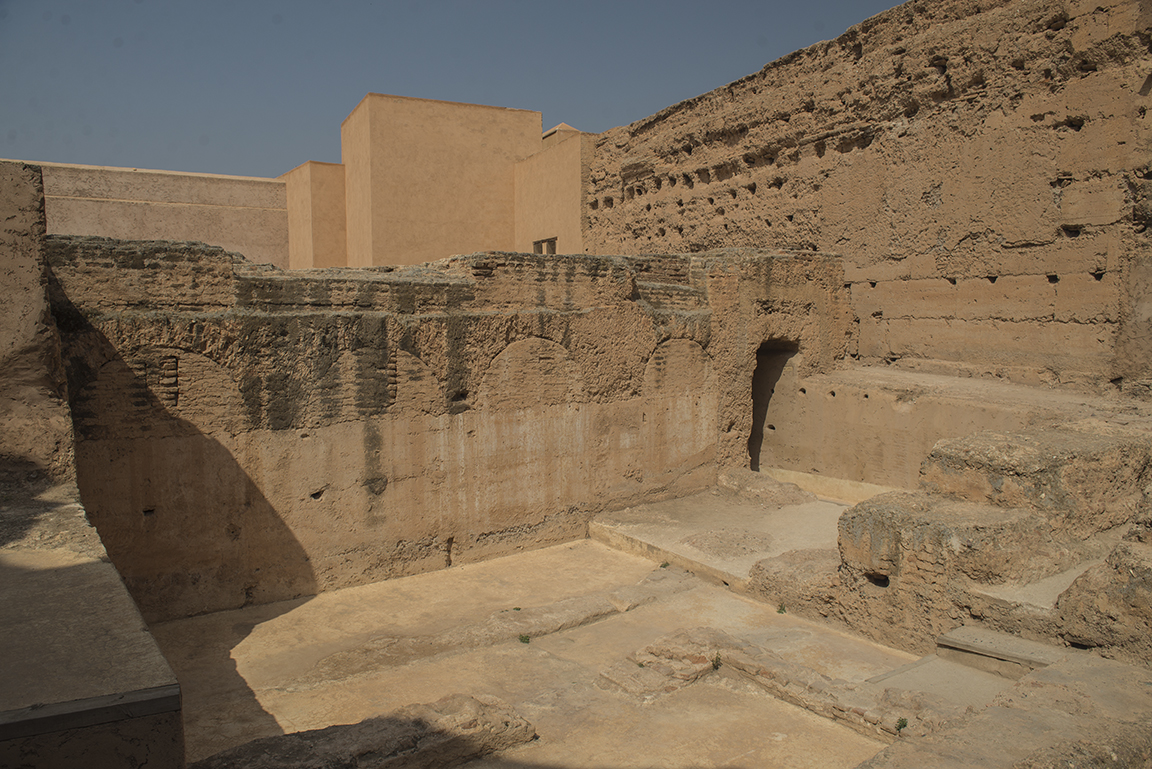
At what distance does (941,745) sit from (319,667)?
3.67m

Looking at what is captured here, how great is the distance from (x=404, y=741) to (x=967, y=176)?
798 centimetres

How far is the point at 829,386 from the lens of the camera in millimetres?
8812

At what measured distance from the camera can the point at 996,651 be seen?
13.6ft

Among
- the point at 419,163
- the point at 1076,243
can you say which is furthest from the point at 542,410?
the point at 419,163

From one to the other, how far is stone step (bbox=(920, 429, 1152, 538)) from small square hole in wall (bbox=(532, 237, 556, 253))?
1036 centimetres

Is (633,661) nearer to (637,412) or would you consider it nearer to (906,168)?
(637,412)

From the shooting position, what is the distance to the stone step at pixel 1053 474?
4914 mm

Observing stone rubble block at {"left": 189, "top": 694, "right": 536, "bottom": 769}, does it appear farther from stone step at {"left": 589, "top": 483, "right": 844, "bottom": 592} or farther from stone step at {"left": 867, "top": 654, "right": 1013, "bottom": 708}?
stone step at {"left": 589, "top": 483, "right": 844, "bottom": 592}

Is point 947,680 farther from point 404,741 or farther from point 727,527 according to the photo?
point 727,527

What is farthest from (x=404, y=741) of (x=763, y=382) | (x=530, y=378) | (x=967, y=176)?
(x=967, y=176)

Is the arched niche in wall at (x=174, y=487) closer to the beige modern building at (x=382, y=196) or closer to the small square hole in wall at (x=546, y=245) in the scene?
the beige modern building at (x=382, y=196)

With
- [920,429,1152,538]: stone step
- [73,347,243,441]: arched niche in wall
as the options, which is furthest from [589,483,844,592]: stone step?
[73,347,243,441]: arched niche in wall

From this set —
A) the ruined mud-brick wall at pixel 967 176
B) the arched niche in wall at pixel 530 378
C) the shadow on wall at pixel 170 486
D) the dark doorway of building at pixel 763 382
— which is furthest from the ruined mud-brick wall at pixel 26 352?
the ruined mud-brick wall at pixel 967 176

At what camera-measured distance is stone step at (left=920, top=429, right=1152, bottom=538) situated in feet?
16.1
